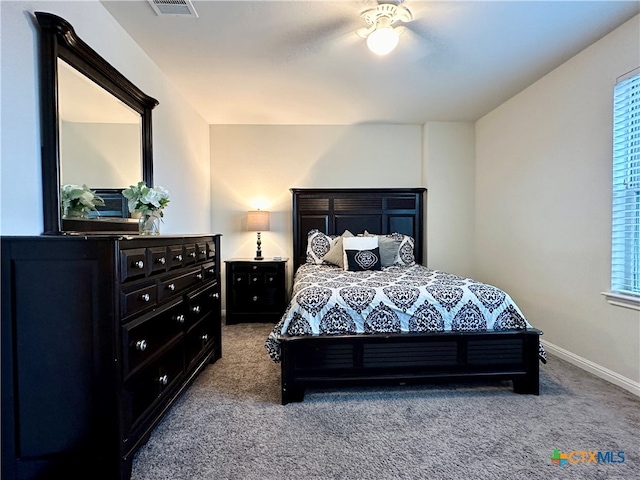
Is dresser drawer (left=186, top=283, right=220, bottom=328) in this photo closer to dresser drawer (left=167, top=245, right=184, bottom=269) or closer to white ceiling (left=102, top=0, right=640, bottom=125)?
dresser drawer (left=167, top=245, right=184, bottom=269)

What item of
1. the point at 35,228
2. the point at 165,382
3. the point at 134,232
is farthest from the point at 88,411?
the point at 134,232

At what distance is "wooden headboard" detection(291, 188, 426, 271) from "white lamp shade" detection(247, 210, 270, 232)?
37cm

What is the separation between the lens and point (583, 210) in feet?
8.56

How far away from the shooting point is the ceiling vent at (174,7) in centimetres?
201

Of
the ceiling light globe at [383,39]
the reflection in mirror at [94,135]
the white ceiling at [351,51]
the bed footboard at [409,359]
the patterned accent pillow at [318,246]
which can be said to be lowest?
the bed footboard at [409,359]

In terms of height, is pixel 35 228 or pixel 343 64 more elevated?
pixel 343 64

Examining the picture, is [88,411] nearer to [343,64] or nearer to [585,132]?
[343,64]

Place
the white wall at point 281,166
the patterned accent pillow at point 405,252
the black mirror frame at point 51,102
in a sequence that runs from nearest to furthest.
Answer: the black mirror frame at point 51,102
the patterned accent pillow at point 405,252
the white wall at point 281,166

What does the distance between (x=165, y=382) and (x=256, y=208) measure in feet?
9.41

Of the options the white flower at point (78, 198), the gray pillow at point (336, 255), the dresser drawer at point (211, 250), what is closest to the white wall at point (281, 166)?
the gray pillow at point (336, 255)

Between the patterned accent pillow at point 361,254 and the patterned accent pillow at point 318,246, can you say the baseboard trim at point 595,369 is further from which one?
the patterned accent pillow at point 318,246

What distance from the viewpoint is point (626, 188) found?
2293mm

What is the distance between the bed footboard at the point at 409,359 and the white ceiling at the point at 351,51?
83.3 inches

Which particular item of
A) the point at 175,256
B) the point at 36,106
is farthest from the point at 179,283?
the point at 36,106
